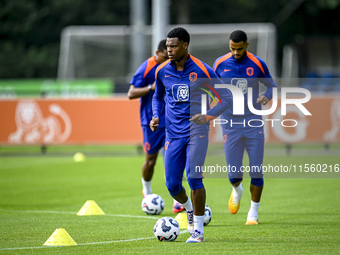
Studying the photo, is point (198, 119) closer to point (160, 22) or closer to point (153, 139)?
point (153, 139)

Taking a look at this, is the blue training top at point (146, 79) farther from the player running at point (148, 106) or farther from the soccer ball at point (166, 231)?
the soccer ball at point (166, 231)

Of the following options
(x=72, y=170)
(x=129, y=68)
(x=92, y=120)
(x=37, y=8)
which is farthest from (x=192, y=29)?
(x=37, y=8)

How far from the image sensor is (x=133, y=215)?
8.12m

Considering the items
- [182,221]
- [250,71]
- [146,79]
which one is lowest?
[182,221]

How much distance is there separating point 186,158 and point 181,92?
0.73 meters

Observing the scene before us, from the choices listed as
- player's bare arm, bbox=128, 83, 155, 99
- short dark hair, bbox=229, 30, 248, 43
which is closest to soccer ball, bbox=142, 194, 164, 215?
player's bare arm, bbox=128, 83, 155, 99

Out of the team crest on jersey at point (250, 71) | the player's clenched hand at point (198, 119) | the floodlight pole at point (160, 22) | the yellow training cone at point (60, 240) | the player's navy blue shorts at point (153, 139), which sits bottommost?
the yellow training cone at point (60, 240)

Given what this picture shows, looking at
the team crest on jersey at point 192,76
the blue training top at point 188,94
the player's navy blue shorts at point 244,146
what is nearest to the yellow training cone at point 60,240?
the blue training top at point 188,94

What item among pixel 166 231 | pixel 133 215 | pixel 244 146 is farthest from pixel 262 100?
pixel 133 215

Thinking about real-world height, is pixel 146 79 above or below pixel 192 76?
below

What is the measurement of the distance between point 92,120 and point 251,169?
36.7 ft

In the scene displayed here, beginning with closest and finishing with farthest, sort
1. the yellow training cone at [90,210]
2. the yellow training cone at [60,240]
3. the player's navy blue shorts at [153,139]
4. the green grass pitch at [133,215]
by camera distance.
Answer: the green grass pitch at [133,215]
the yellow training cone at [60,240]
the yellow training cone at [90,210]
the player's navy blue shorts at [153,139]

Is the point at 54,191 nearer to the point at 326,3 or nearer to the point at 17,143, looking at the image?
the point at 17,143

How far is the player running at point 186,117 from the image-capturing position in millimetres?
5906
